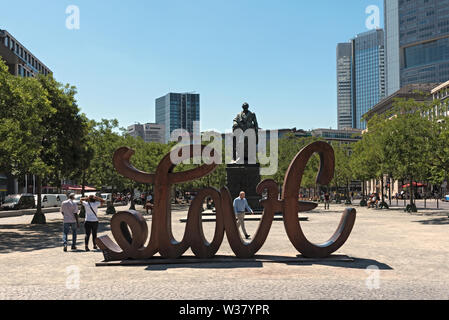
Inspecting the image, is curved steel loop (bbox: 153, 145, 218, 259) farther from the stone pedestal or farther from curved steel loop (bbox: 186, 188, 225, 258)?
the stone pedestal

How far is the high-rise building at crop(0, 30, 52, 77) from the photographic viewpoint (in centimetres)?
6235

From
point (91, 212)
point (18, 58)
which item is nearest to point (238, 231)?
point (91, 212)

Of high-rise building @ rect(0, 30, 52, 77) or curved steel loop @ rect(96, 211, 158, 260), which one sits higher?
high-rise building @ rect(0, 30, 52, 77)

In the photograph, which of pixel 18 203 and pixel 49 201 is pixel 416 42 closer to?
pixel 49 201

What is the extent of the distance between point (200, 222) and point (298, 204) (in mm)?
2506

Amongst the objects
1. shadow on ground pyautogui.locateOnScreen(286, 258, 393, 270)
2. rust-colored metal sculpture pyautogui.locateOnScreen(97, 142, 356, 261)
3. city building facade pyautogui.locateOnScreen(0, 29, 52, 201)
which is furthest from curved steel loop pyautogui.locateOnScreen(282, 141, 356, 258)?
city building facade pyautogui.locateOnScreen(0, 29, 52, 201)

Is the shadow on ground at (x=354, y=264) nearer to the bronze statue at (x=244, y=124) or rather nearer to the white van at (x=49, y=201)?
the bronze statue at (x=244, y=124)

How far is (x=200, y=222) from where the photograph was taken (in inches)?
455

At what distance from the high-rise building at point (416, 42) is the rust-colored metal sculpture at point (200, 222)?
555 feet

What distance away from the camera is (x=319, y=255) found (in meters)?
11.5

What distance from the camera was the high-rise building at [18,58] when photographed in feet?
205

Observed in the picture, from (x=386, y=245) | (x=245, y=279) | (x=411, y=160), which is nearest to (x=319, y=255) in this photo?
(x=245, y=279)
